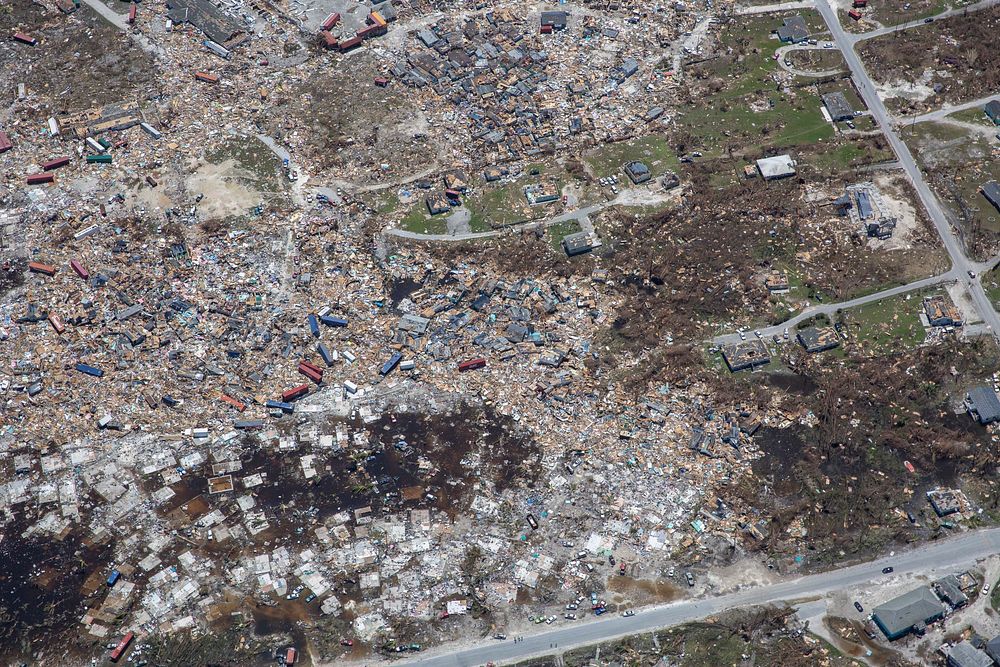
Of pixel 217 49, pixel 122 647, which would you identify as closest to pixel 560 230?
pixel 217 49

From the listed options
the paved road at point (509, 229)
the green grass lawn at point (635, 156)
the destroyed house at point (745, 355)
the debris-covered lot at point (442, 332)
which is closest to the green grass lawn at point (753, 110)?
the debris-covered lot at point (442, 332)

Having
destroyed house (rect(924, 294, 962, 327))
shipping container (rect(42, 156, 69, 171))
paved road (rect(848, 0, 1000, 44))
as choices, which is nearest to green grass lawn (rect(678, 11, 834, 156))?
paved road (rect(848, 0, 1000, 44))

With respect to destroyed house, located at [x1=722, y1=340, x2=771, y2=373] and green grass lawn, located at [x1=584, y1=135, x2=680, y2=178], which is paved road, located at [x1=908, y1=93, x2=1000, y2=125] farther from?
destroyed house, located at [x1=722, y1=340, x2=771, y2=373]

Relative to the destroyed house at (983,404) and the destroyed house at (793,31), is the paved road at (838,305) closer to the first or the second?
the destroyed house at (983,404)

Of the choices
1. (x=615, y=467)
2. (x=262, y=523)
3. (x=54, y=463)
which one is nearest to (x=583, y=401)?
(x=615, y=467)

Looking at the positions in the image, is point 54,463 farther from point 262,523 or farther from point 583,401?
point 583,401
